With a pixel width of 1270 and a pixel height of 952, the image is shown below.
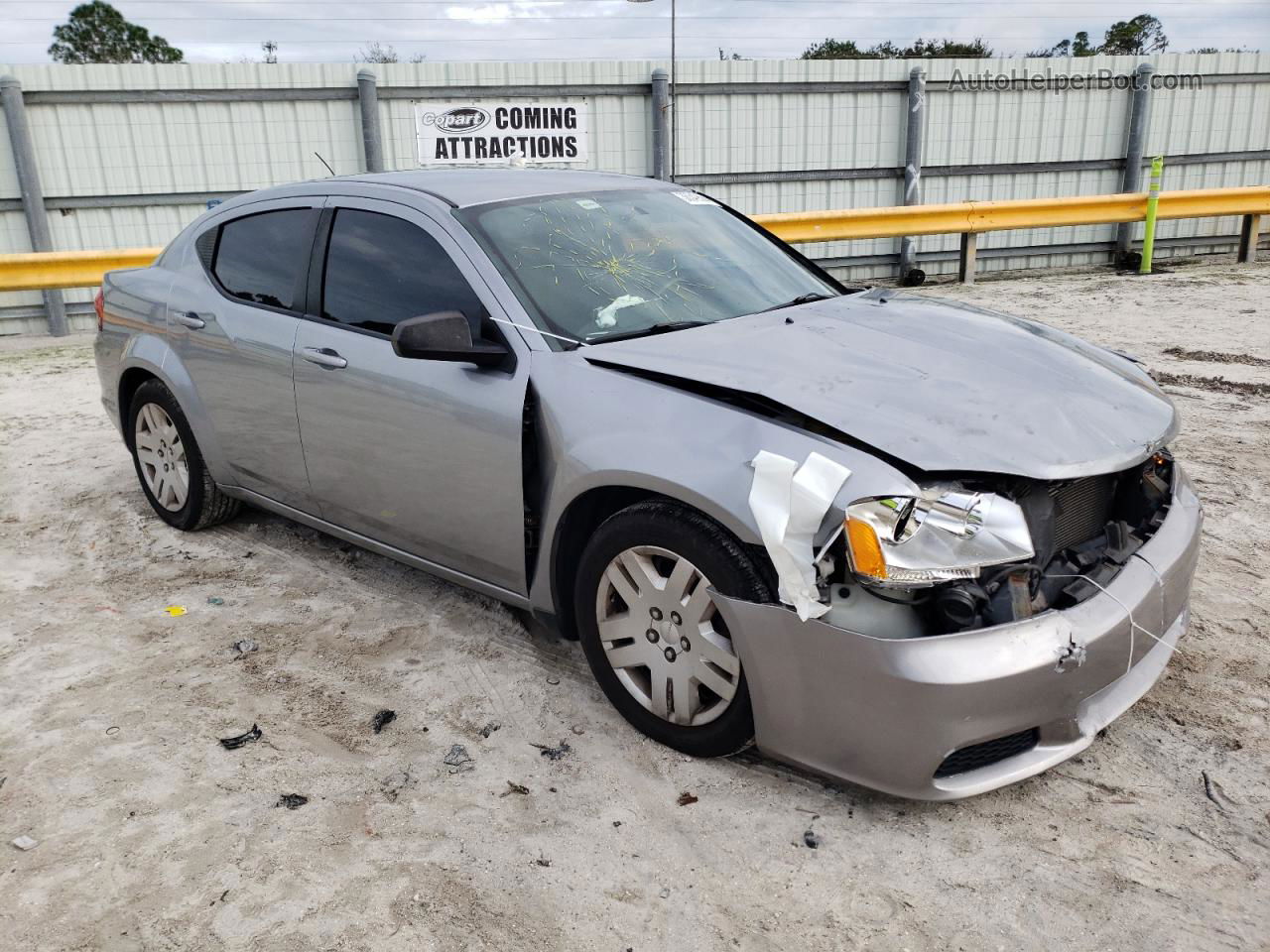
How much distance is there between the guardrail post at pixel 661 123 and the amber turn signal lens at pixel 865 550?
10841mm

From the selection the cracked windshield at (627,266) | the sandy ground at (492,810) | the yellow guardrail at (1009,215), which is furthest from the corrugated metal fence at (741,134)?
the sandy ground at (492,810)

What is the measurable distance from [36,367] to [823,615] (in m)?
9.47

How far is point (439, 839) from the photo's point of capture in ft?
8.99

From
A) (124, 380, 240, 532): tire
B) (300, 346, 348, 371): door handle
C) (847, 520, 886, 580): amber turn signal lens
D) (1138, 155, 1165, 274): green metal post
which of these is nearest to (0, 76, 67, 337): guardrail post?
(124, 380, 240, 532): tire

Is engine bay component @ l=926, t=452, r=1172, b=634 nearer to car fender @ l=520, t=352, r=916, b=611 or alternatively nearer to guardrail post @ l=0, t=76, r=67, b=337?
car fender @ l=520, t=352, r=916, b=611

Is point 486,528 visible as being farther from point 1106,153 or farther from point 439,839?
point 1106,153

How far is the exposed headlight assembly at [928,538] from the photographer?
2.48m

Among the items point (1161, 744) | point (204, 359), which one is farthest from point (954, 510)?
point (204, 359)

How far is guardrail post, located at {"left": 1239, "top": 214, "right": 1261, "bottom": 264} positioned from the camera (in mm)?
13359

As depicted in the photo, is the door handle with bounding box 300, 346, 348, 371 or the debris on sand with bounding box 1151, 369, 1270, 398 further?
the debris on sand with bounding box 1151, 369, 1270, 398

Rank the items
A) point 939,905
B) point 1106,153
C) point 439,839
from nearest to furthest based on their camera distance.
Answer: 1. point 939,905
2. point 439,839
3. point 1106,153

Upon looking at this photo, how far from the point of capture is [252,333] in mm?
4230

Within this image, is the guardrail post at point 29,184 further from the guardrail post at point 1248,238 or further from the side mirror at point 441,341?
the guardrail post at point 1248,238

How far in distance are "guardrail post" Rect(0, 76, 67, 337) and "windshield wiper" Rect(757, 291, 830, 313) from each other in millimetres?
10589
